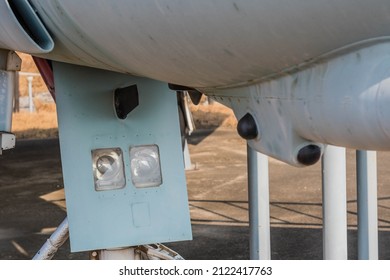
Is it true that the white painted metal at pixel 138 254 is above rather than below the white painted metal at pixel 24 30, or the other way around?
below

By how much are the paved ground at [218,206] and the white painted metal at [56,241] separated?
352 centimetres

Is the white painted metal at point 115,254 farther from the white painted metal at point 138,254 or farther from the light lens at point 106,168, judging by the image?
the light lens at point 106,168

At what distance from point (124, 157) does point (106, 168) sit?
0.44 feet

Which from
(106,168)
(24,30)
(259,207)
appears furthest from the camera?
(259,207)

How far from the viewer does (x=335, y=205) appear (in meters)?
6.29

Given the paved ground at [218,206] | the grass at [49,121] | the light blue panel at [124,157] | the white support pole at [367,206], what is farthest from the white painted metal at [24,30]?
the grass at [49,121]

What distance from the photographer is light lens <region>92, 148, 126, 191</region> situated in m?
4.35

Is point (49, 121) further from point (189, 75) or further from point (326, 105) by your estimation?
point (326, 105)

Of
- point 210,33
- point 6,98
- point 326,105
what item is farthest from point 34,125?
point 326,105

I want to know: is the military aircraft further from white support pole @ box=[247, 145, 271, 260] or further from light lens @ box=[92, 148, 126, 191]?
white support pole @ box=[247, 145, 271, 260]

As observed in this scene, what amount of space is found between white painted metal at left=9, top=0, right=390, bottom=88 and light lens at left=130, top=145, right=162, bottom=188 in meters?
1.23

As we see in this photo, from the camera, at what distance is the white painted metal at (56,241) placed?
484cm

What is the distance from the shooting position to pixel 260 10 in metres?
2.17

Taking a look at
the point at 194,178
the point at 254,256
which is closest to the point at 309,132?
the point at 254,256
